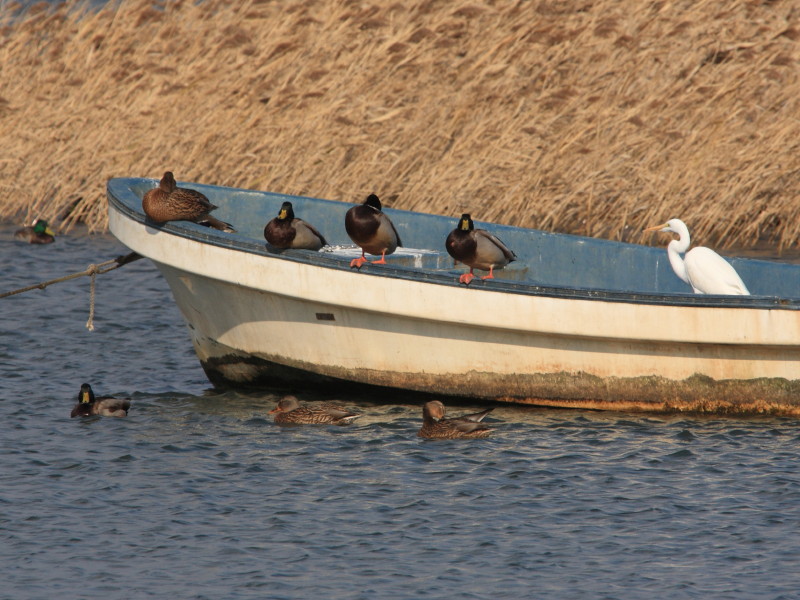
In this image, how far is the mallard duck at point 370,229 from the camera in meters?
9.96

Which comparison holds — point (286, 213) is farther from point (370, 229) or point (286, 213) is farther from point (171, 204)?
point (171, 204)

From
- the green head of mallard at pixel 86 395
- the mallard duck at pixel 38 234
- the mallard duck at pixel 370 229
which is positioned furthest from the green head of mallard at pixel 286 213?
the mallard duck at pixel 38 234

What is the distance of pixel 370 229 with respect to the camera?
394 inches

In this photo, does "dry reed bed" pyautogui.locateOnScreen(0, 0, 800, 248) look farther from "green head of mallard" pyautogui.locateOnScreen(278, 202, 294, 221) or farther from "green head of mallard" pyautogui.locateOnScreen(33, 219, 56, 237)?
"green head of mallard" pyautogui.locateOnScreen(278, 202, 294, 221)

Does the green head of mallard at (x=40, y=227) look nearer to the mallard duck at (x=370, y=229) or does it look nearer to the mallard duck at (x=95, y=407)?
the mallard duck at (x=95, y=407)

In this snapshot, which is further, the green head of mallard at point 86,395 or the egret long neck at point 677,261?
the egret long neck at point 677,261

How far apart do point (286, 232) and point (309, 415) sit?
54.9 inches

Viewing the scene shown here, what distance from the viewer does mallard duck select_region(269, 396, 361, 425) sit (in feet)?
31.8

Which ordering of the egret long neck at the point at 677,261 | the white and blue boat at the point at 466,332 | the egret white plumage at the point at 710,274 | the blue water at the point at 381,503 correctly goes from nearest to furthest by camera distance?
the blue water at the point at 381,503
the white and blue boat at the point at 466,332
the egret white plumage at the point at 710,274
the egret long neck at the point at 677,261

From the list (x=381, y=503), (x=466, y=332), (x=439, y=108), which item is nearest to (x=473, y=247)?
(x=466, y=332)

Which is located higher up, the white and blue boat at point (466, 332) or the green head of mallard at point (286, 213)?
the green head of mallard at point (286, 213)

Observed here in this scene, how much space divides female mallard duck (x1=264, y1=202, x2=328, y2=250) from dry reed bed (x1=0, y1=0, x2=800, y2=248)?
5777mm

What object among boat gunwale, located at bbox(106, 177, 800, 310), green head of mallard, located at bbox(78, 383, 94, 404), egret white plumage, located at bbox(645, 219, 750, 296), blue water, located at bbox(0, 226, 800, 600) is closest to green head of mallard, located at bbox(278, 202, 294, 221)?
boat gunwale, located at bbox(106, 177, 800, 310)

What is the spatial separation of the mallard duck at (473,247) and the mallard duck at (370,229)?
0.50m
